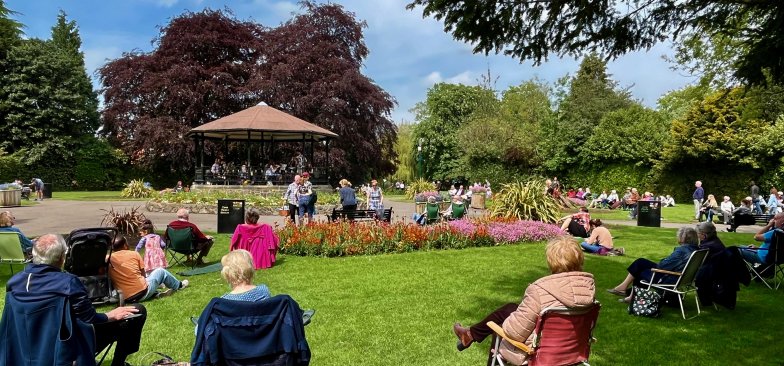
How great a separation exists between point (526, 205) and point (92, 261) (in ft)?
36.9

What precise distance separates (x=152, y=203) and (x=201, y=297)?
53.1 ft

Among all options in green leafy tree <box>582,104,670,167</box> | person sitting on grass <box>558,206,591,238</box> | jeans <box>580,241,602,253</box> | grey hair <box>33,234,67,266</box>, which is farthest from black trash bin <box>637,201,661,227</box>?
green leafy tree <box>582,104,670,167</box>

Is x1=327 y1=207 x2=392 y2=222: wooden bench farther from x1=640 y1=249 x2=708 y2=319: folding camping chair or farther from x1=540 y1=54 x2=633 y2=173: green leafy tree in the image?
x1=540 y1=54 x2=633 y2=173: green leafy tree

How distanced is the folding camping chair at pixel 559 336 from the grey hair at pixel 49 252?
116 inches

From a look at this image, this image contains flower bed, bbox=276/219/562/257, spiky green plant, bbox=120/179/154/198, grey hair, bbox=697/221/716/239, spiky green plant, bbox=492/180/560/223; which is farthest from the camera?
spiky green plant, bbox=120/179/154/198

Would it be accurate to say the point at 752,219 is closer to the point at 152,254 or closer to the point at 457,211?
the point at 457,211

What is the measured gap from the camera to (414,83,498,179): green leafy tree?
177 ft

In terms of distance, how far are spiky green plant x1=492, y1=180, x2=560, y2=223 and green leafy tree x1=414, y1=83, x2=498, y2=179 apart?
3741 cm

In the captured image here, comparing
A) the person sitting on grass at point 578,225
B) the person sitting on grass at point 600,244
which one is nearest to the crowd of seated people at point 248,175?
the person sitting on grass at point 578,225

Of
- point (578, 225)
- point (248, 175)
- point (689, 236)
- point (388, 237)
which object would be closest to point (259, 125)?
point (248, 175)

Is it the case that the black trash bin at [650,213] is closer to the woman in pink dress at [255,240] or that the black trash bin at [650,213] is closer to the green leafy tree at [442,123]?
the woman in pink dress at [255,240]

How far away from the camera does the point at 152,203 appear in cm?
2184

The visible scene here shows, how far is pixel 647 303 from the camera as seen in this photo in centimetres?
627

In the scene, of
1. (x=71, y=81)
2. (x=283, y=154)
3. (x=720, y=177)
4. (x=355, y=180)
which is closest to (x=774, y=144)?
(x=720, y=177)
